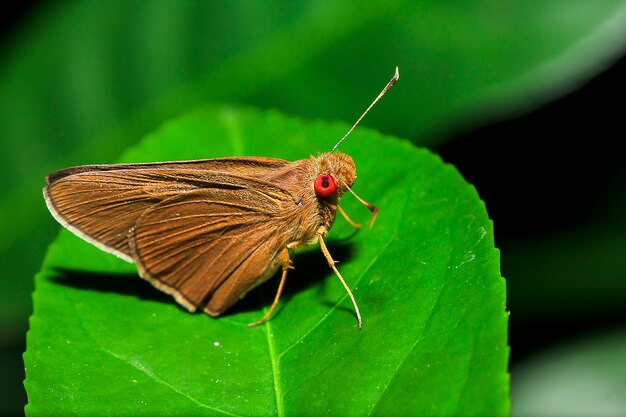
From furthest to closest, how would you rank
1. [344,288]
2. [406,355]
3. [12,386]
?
[12,386]
[344,288]
[406,355]

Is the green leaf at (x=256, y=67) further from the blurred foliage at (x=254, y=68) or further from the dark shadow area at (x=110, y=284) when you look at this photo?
the dark shadow area at (x=110, y=284)

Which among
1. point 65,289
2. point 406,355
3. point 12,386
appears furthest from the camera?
point 12,386

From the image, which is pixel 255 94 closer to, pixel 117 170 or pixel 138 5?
pixel 138 5

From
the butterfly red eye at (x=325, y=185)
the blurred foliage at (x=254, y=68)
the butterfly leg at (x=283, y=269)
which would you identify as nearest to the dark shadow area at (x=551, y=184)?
the blurred foliage at (x=254, y=68)

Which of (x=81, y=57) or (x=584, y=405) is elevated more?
(x=584, y=405)

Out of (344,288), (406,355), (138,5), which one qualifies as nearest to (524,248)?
(344,288)

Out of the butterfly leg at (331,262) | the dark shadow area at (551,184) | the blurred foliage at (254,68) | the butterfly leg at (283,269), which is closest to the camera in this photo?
the butterfly leg at (331,262)
